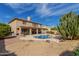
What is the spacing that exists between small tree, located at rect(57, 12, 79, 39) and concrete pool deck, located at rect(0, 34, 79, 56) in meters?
0.09

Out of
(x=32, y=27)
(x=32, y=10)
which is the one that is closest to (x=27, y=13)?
(x=32, y=10)

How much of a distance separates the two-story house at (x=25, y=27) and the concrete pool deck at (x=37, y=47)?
11cm

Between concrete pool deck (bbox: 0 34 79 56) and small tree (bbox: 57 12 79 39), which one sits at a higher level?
small tree (bbox: 57 12 79 39)

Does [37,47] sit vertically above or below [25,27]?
below

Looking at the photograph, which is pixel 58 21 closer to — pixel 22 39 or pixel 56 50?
pixel 56 50

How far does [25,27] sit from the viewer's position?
206 centimetres

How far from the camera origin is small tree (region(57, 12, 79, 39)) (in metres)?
2.01

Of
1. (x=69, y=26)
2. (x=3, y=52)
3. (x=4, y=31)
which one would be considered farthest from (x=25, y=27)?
(x=69, y=26)

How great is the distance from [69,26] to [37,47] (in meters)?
0.51

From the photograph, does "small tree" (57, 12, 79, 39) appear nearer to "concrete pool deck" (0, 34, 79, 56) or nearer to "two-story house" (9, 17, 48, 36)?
"concrete pool deck" (0, 34, 79, 56)

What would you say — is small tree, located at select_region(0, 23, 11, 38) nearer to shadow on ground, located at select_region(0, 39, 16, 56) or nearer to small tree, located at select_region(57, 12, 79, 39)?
shadow on ground, located at select_region(0, 39, 16, 56)

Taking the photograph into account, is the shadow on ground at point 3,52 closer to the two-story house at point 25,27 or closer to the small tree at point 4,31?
the small tree at point 4,31

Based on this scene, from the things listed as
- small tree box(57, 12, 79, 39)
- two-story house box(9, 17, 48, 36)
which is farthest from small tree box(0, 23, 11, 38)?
small tree box(57, 12, 79, 39)

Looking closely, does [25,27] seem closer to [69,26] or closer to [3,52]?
[3,52]
